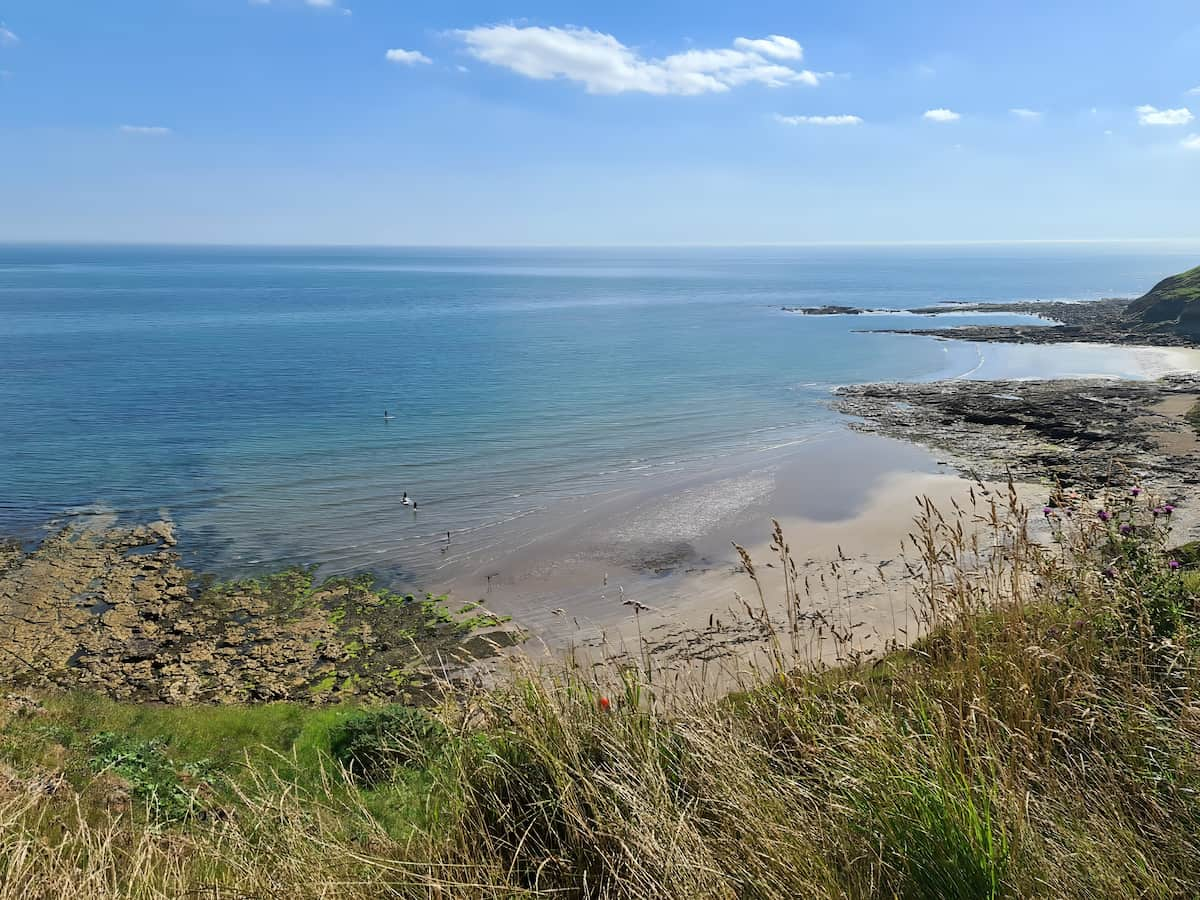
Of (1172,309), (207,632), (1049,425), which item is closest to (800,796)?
(207,632)

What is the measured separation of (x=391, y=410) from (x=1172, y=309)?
75.0 meters

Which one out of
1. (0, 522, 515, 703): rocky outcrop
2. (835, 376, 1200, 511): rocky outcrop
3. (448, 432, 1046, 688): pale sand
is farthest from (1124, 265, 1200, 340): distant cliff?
(0, 522, 515, 703): rocky outcrop

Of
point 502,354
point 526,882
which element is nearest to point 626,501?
point 526,882

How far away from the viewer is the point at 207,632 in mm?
18500

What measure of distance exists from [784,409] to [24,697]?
38393 mm

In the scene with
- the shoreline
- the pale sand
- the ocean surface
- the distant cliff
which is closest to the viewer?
the shoreline

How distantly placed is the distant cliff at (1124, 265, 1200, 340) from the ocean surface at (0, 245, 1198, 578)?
16.2 metres

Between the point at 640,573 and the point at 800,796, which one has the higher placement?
the point at 800,796

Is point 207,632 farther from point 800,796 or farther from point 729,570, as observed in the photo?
point 800,796

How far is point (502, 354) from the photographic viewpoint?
66.3 m

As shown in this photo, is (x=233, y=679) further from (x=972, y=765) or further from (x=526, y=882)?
(x=972, y=765)

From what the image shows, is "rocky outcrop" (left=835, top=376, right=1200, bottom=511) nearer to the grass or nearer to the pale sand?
the pale sand

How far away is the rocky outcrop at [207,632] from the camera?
1636 cm

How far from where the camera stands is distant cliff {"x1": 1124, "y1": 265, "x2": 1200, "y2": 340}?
68.8m
